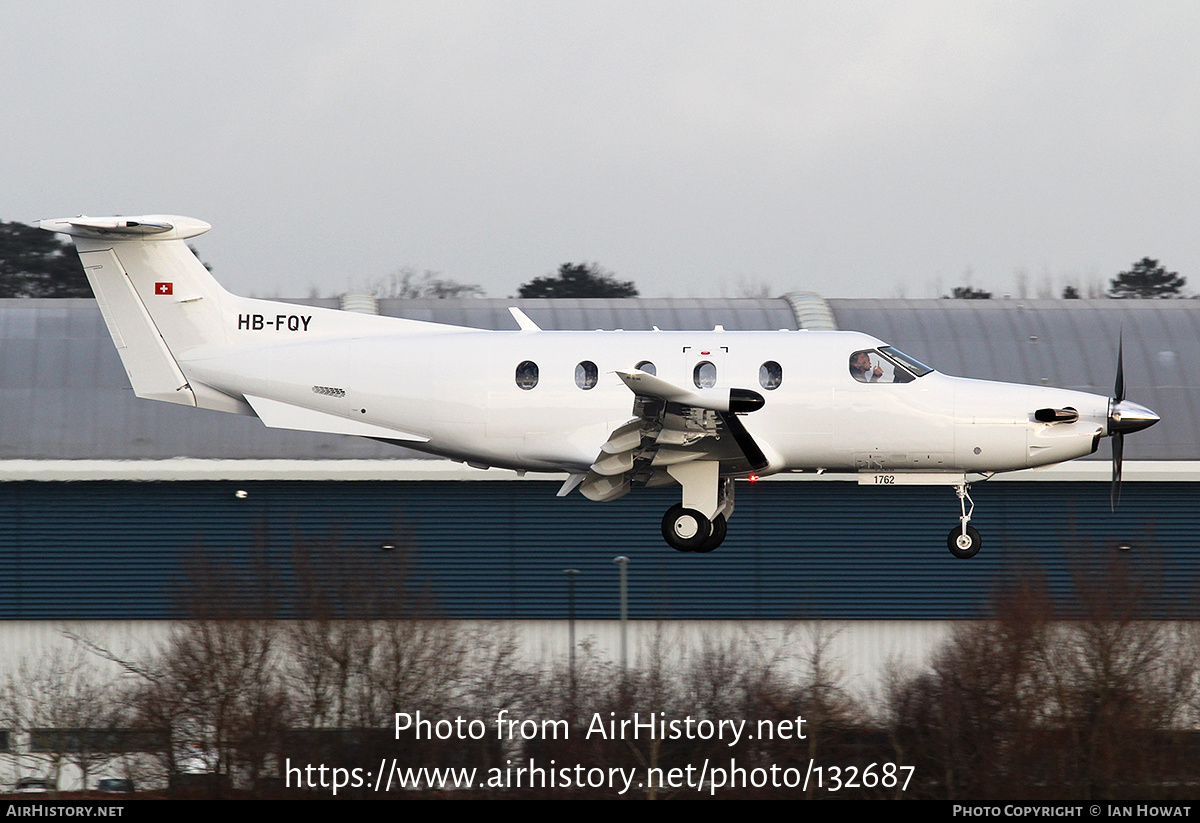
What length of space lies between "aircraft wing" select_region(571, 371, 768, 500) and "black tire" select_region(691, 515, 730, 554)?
679 millimetres

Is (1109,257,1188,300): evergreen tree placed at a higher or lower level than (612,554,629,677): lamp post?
higher

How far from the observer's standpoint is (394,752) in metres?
27.5

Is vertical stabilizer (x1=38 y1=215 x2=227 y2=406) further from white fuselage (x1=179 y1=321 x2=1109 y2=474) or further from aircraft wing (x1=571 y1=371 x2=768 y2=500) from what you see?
aircraft wing (x1=571 y1=371 x2=768 y2=500)

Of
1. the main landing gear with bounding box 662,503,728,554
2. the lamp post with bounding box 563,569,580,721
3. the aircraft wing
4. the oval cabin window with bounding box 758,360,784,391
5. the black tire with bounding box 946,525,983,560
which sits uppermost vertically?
the oval cabin window with bounding box 758,360,784,391

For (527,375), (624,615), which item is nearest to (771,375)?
(527,375)

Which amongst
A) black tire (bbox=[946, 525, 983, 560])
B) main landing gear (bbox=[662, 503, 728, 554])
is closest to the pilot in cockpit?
black tire (bbox=[946, 525, 983, 560])

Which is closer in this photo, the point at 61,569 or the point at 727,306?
the point at 61,569

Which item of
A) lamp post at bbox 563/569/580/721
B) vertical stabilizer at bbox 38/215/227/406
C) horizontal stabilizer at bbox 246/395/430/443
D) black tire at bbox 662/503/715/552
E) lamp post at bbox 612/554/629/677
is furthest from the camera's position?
lamp post at bbox 563/569/580/721

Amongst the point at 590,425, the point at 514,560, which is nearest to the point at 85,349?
the point at 514,560

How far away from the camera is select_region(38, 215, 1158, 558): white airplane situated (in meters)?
17.4

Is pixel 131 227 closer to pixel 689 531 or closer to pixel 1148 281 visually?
pixel 689 531

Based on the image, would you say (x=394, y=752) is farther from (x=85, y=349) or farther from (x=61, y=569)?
(x=85, y=349)

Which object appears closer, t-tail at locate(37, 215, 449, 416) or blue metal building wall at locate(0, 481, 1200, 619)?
t-tail at locate(37, 215, 449, 416)

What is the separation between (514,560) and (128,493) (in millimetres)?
8703
